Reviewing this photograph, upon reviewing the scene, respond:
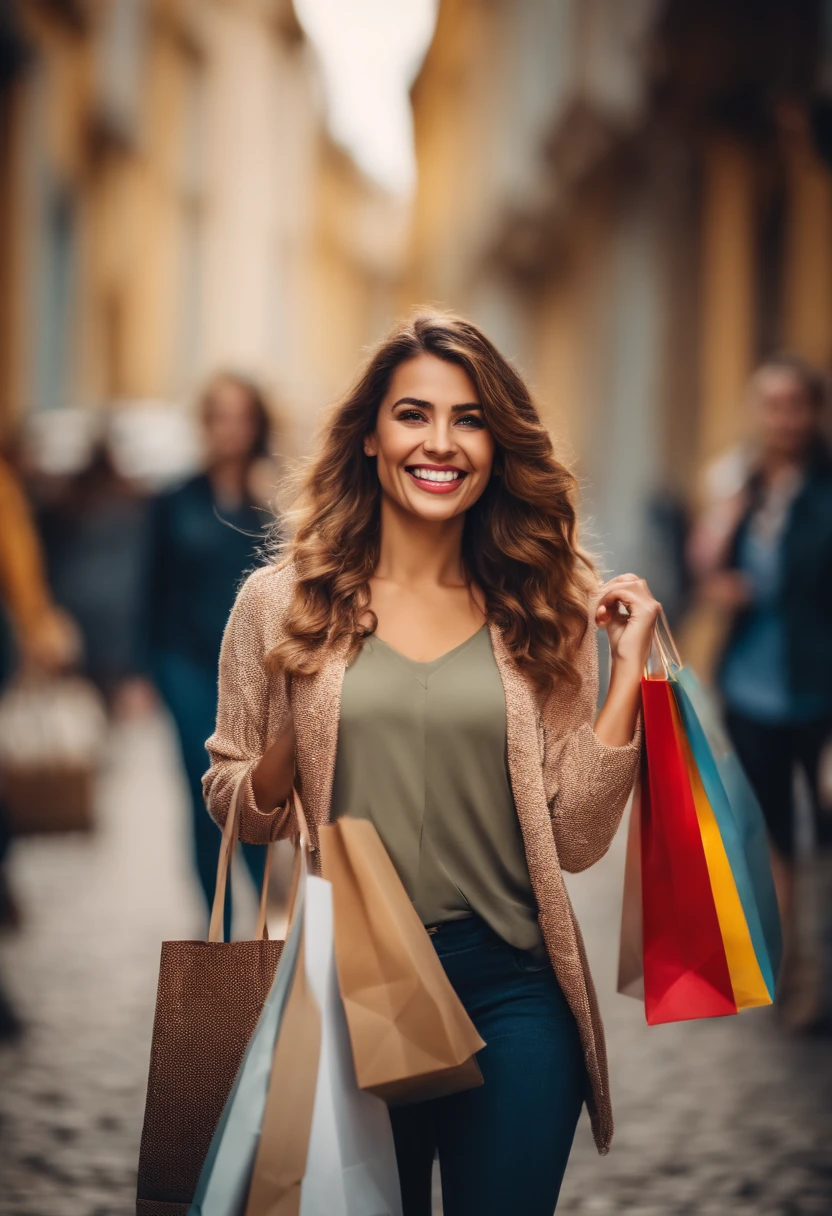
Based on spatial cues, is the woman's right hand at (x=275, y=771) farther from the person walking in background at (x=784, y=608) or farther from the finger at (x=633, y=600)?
the person walking in background at (x=784, y=608)

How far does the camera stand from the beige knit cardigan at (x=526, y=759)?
2.71 meters

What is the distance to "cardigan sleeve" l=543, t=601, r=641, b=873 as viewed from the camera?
2.71m

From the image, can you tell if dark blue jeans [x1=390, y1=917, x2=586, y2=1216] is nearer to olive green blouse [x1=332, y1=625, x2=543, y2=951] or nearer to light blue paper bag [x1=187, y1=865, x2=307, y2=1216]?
olive green blouse [x1=332, y1=625, x2=543, y2=951]

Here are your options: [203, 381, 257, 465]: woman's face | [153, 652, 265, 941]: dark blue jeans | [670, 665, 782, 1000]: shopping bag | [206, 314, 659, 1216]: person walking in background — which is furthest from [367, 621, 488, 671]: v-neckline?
[203, 381, 257, 465]: woman's face

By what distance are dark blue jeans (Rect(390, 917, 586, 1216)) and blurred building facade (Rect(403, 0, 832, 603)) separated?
7794 millimetres

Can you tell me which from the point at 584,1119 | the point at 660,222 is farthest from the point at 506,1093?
the point at 660,222

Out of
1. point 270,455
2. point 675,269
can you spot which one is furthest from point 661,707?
point 675,269

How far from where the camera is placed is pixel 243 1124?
91.4 inches

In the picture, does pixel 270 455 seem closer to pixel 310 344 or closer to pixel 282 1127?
pixel 282 1127

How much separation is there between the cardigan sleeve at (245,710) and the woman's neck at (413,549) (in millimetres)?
245

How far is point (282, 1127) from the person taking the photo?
231 centimetres

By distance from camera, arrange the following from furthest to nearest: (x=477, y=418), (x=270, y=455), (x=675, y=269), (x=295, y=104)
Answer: (x=295, y=104), (x=675, y=269), (x=270, y=455), (x=477, y=418)

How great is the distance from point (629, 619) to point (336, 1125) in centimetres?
Answer: 97

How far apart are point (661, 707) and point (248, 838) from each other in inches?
28.9
